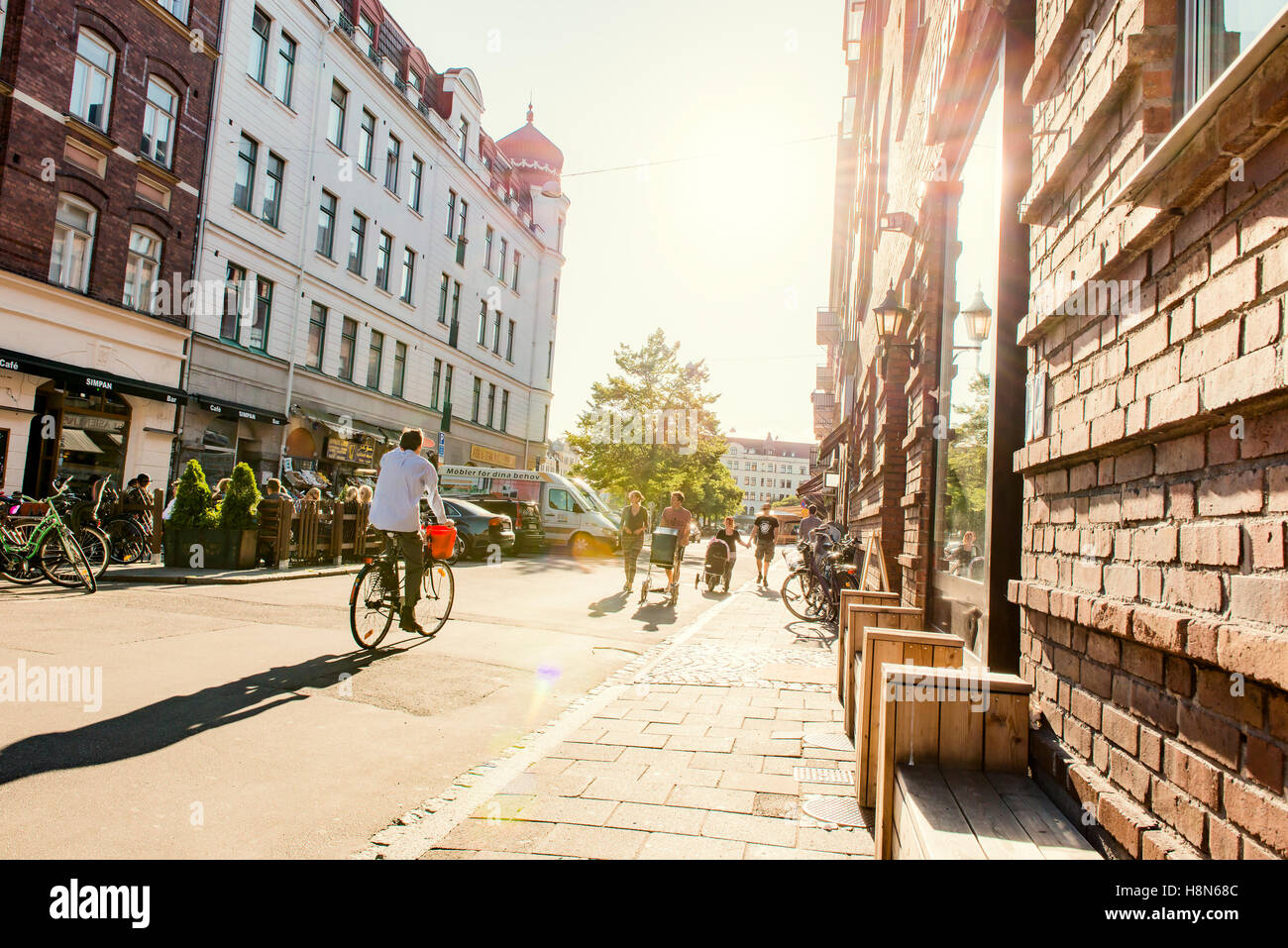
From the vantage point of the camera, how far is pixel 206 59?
18.9 meters

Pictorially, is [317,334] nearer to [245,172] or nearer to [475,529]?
[245,172]

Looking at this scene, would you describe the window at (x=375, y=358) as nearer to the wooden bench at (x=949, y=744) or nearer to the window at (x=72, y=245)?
the window at (x=72, y=245)

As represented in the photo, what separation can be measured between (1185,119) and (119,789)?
417 cm

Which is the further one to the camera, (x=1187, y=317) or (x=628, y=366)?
(x=628, y=366)

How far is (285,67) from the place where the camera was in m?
21.9

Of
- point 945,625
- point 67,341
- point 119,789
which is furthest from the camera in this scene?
point 67,341

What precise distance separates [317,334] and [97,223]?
26.3 feet

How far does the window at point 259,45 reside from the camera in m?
20.4

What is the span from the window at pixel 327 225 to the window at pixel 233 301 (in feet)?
12.8

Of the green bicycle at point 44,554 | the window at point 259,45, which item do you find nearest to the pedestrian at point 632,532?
the green bicycle at point 44,554
